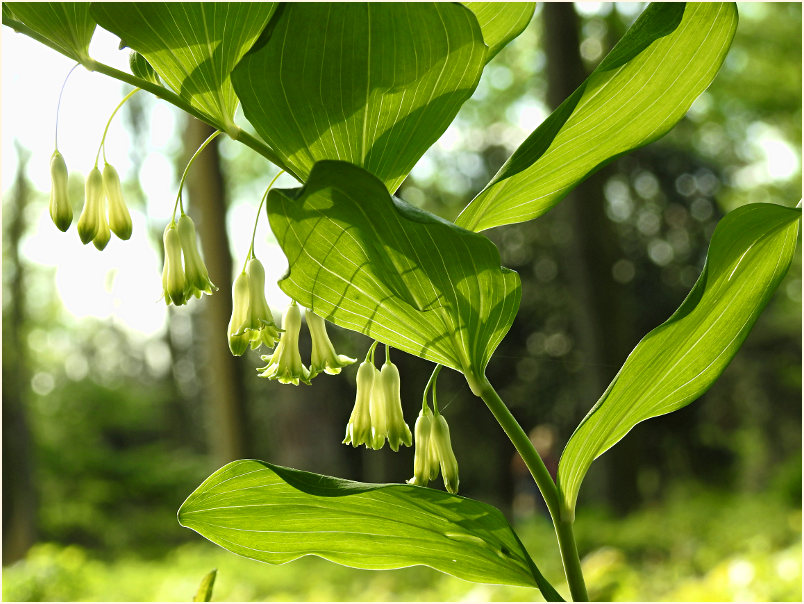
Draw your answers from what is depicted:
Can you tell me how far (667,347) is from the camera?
0.57m

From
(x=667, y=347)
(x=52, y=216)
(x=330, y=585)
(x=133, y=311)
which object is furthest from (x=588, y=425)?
(x=133, y=311)

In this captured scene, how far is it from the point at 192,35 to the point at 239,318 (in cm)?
26

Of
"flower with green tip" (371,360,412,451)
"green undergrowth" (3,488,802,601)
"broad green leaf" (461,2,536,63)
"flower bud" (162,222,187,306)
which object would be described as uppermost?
"broad green leaf" (461,2,536,63)

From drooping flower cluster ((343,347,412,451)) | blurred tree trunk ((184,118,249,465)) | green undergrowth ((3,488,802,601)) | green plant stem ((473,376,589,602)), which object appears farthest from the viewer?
blurred tree trunk ((184,118,249,465))

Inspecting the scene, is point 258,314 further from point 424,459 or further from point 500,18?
point 500,18

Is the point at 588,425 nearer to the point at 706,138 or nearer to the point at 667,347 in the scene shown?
the point at 667,347

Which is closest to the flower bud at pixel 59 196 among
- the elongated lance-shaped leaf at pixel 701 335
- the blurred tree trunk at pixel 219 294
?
the elongated lance-shaped leaf at pixel 701 335

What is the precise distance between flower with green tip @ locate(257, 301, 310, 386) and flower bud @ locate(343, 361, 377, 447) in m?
0.05

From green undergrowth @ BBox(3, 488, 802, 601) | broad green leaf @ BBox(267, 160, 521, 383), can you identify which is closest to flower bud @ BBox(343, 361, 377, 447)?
broad green leaf @ BBox(267, 160, 521, 383)

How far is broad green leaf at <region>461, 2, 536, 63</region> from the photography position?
606 mm

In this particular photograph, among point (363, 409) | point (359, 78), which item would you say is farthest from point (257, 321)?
point (359, 78)

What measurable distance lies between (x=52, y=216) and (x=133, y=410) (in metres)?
11.0

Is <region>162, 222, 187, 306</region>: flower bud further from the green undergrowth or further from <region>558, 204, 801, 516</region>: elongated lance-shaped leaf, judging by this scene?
the green undergrowth

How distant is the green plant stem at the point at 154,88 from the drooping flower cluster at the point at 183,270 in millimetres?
122
